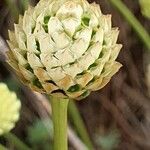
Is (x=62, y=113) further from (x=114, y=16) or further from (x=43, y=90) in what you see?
(x=114, y=16)

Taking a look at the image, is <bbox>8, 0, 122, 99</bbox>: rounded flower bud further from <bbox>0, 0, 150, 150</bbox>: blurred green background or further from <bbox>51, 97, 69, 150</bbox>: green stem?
<bbox>0, 0, 150, 150</bbox>: blurred green background

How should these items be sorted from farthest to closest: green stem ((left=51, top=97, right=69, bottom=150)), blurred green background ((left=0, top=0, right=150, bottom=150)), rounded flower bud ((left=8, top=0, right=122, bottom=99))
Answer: blurred green background ((left=0, top=0, right=150, bottom=150)) < green stem ((left=51, top=97, right=69, bottom=150)) < rounded flower bud ((left=8, top=0, right=122, bottom=99))

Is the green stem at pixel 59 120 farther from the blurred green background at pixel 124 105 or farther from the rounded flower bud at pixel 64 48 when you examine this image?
the blurred green background at pixel 124 105

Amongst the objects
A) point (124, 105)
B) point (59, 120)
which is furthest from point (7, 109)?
point (124, 105)

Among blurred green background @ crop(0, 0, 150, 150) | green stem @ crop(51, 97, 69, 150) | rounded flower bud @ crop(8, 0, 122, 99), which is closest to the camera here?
rounded flower bud @ crop(8, 0, 122, 99)

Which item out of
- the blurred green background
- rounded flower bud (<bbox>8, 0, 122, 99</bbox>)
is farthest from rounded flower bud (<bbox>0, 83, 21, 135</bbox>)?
the blurred green background

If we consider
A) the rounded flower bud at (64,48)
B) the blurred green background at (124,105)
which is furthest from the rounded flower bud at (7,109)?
the blurred green background at (124,105)

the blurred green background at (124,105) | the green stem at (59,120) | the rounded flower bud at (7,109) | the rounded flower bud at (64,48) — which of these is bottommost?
the blurred green background at (124,105)

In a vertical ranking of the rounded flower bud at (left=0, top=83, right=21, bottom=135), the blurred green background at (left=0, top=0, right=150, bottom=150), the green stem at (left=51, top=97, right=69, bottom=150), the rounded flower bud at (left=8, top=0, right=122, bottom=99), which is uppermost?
the rounded flower bud at (left=8, top=0, right=122, bottom=99)
